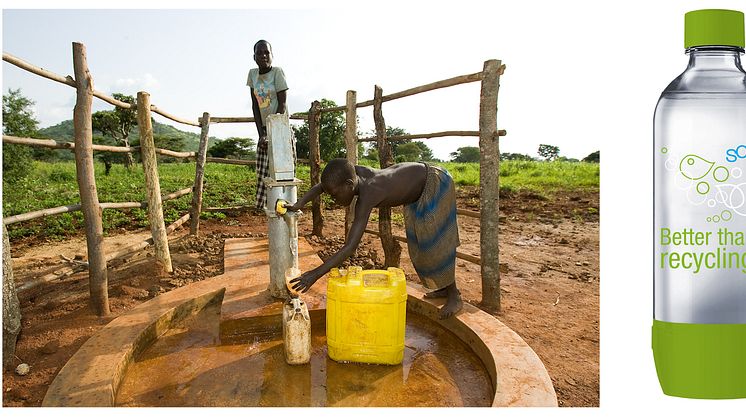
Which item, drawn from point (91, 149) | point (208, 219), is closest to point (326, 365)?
point (91, 149)

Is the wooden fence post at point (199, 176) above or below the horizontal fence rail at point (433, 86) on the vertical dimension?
below

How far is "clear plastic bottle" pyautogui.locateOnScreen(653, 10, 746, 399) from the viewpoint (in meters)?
1.72

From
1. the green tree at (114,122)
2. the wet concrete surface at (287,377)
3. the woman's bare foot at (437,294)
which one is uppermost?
the green tree at (114,122)

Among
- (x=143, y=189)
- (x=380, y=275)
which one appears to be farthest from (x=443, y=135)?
(x=143, y=189)

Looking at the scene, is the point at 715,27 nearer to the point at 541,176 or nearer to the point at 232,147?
the point at 541,176

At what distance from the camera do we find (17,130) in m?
17.3

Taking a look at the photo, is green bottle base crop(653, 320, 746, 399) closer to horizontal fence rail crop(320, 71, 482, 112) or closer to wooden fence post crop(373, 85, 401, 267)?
horizontal fence rail crop(320, 71, 482, 112)

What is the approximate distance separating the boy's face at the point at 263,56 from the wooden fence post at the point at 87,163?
1517 mm

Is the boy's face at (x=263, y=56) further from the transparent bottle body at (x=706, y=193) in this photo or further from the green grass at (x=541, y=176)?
the green grass at (x=541, y=176)

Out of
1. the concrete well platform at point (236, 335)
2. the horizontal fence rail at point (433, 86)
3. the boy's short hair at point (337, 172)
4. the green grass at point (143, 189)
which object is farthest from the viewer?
the green grass at point (143, 189)

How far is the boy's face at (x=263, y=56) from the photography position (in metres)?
4.68

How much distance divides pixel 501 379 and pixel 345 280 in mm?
996

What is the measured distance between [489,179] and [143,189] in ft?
39.5

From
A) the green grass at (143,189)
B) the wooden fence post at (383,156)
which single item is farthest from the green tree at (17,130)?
the wooden fence post at (383,156)
